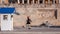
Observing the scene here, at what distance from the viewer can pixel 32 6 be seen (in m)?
43.9

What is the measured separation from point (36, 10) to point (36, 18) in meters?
1.27

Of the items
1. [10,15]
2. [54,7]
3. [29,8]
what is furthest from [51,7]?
[10,15]

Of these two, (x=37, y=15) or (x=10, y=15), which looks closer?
(x=10, y=15)

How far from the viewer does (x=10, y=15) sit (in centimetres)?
2741

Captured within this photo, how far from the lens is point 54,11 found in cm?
4388

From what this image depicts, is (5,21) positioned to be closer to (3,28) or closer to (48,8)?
(3,28)

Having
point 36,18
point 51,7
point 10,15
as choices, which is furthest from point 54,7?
point 10,15

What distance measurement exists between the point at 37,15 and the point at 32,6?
1.60 metres

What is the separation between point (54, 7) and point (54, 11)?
0.62m

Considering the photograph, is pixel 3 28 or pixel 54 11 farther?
pixel 54 11

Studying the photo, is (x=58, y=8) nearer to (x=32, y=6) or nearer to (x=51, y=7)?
(x=51, y=7)

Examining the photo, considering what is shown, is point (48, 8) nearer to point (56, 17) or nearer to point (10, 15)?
point (56, 17)

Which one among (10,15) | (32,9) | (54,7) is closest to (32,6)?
(32,9)

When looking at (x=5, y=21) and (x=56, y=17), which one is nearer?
(x=5, y=21)
